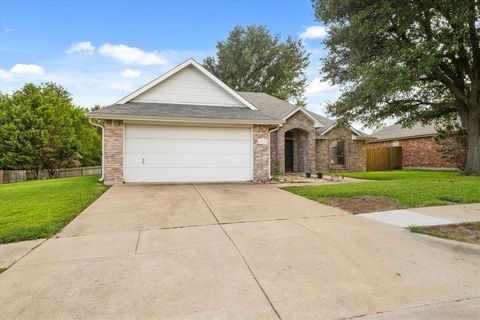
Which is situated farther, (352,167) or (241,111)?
(352,167)

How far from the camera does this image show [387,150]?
73.5ft

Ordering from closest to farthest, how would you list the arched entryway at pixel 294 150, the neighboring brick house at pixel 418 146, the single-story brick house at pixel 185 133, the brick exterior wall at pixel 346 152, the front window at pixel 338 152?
the single-story brick house at pixel 185 133 → the arched entryway at pixel 294 150 → the brick exterior wall at pixel 346 152 → the front window at pixel 338 152 → the neighboring brick house at pixel 418 146

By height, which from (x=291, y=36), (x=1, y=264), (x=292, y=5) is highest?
(x=291, y=36)

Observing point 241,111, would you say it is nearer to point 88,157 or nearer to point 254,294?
point 254,294

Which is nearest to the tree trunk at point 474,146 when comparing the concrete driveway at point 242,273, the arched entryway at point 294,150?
the arched entryway at point 294,150

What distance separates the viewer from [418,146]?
21781mm

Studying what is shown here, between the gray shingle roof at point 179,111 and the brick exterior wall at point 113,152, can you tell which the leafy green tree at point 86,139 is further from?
the brick exterior wall at point 113,152

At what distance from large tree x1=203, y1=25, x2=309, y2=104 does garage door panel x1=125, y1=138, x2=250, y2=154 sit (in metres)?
22.3

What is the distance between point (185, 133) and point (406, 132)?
20385mm

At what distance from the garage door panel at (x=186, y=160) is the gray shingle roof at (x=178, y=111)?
5.01ft

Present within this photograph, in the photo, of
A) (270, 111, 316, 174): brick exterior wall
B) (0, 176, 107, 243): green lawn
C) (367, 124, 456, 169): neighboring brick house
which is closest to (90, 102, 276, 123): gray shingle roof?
(0, 176, 107, 243): green lawn

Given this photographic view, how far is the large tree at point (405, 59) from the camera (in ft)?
34.8

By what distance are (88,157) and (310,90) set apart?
26.3 meters

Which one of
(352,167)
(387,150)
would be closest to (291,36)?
(387,150)
